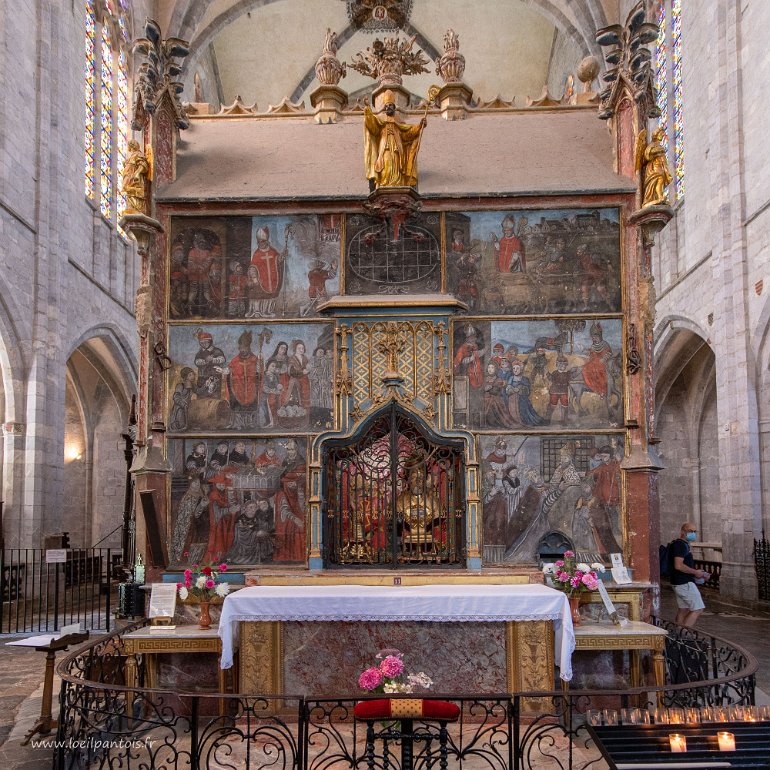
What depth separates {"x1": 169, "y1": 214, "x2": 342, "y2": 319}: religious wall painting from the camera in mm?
11148

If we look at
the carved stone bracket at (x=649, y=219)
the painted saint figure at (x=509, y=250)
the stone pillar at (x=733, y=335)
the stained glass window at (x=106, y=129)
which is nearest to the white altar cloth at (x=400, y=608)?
the painted saint figure at (x=509, y=250)

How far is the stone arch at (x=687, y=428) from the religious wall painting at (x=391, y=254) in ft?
47.1

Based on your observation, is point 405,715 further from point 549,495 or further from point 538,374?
point 538,374

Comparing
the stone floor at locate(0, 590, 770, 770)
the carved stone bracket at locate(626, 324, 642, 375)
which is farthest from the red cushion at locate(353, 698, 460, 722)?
the carved stone bracket at locate(626, 324, 642, 375)

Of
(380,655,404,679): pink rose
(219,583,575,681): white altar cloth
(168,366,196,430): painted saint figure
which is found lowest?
(380,655,404,679): pink rose

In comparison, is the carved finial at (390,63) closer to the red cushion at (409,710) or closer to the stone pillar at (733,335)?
the red cushion at (409,710)

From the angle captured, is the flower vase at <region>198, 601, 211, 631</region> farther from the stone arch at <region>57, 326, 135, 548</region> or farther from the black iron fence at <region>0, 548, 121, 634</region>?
the stone arch at <region>57, 326, 135, 548</region>

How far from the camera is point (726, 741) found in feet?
17.4

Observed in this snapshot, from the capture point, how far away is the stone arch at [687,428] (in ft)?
81.5

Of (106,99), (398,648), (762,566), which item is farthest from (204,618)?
(106,99)

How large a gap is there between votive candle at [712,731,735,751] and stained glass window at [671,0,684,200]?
66.1 feet

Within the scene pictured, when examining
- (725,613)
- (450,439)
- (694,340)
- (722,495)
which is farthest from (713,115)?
(450,439)

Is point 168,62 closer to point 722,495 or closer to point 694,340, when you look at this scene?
point 722,495

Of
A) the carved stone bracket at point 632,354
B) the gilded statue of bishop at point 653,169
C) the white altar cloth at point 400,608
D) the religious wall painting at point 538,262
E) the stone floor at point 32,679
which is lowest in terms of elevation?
the stone floor at point 32,679
